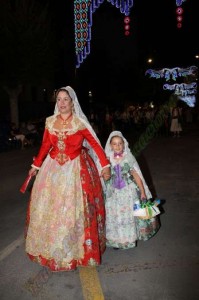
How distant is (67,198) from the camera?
4.13m

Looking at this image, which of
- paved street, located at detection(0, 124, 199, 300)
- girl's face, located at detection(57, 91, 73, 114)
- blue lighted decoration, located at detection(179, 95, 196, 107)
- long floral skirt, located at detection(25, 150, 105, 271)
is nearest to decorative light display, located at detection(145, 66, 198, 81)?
blue lighted decoration, located at detection(179, 95, 196, 107)

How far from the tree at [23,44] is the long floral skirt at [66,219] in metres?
17.1

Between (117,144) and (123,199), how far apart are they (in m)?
0.67

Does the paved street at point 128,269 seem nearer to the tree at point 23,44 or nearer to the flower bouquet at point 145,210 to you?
the flower bouquet at point 145,210

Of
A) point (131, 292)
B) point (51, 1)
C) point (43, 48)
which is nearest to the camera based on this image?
point (131, 292)

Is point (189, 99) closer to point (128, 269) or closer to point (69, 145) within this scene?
point (69, 145)

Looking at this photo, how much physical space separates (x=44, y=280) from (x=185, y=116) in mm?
33799

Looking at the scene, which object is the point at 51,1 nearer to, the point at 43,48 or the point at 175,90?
the point at 43,48

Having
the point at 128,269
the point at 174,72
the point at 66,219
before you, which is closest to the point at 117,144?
the point at 66,219

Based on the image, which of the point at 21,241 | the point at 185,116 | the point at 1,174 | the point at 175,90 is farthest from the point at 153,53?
the point at 21,241

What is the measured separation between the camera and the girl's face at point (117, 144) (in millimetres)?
4730

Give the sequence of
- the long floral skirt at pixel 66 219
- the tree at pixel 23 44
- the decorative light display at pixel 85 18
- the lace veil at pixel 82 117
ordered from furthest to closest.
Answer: the tree at pixel 23 44 → the decorative light display at pixel 85 18 → the lace veil at pixel 82 117 → the long floral skirt at pixel 66 219

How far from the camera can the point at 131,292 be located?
368cm

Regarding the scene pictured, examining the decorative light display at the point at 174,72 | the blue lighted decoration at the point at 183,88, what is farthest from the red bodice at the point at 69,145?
the blue lighted decoration at the point at 183,88
